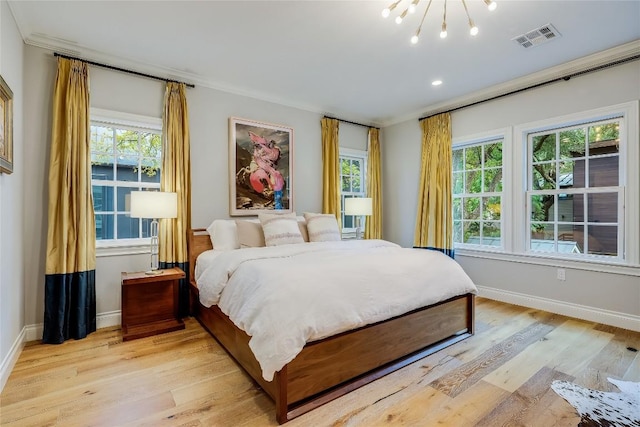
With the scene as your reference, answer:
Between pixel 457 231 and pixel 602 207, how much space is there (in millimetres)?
1595

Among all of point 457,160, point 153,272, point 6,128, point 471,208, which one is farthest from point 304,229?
point 6,128

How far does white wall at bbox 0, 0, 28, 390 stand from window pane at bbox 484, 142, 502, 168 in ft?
15.9

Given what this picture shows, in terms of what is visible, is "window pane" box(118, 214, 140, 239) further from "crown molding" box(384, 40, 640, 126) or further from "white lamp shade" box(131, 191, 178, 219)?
"crown molding" box(384, 40, 640, 126)

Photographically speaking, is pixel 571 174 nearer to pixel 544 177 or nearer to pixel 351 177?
pixel 544 177

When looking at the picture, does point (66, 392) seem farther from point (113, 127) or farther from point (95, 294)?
point (113, 127)

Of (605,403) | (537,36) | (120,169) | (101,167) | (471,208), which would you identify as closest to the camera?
(605,403)

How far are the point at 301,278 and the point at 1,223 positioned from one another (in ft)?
6.77

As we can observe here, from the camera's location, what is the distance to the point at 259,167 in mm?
3867

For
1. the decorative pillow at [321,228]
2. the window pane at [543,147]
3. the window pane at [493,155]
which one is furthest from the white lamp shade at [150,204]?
the window pane at [543,147]

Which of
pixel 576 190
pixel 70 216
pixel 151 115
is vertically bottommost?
pixel 70 216

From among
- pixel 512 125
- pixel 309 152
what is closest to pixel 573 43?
pixel 512 125

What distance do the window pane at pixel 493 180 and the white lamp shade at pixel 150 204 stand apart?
390 cm

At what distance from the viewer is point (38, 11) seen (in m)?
2.29

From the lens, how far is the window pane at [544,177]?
11.3 ft
